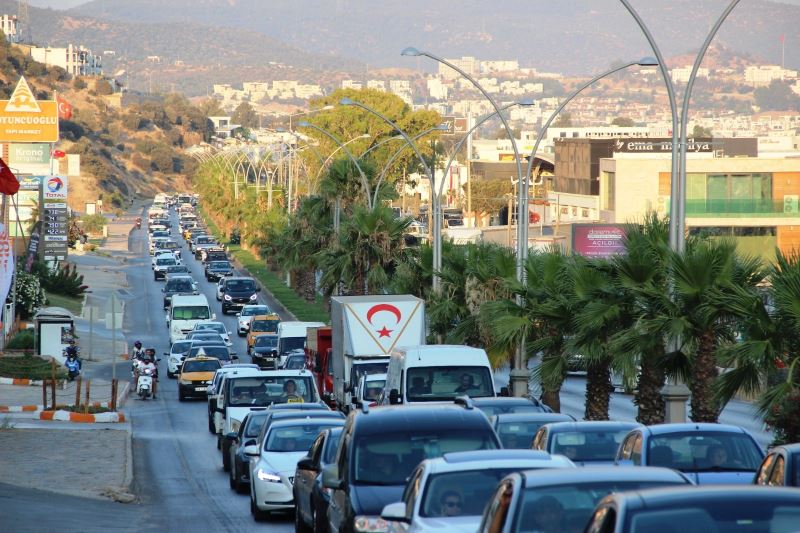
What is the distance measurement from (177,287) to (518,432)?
182 feet

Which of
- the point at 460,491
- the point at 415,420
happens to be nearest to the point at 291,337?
the point at 415,420

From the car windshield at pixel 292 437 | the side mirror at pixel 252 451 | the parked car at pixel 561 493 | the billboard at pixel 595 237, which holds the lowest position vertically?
the side mirror at pixel 252 451

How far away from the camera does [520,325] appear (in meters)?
27.7

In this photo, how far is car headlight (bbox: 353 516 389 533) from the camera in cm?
1207

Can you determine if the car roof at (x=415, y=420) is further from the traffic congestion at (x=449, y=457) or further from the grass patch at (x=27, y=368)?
the grass patch at (x=27, y=368)

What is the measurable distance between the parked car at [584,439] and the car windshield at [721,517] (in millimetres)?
9456

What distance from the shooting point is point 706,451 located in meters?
15.4

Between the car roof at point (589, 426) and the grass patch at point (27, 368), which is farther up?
the car roof at point (589, 426)

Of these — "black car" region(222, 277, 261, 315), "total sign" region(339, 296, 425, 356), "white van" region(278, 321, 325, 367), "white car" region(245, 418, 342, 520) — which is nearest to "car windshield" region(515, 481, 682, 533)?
"white car" region(245, 418, 342, 520)

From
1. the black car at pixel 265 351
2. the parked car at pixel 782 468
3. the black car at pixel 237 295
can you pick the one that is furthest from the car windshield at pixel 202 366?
the parked car at pixel 782 468

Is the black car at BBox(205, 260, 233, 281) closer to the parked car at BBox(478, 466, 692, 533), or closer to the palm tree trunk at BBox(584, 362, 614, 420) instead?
the palm tree trunk at BBox(584, 362, 614, 420)

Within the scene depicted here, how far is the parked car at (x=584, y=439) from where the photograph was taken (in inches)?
671

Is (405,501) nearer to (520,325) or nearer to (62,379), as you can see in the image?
(520,325)

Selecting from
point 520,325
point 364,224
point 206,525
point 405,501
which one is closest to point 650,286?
point 520,325
